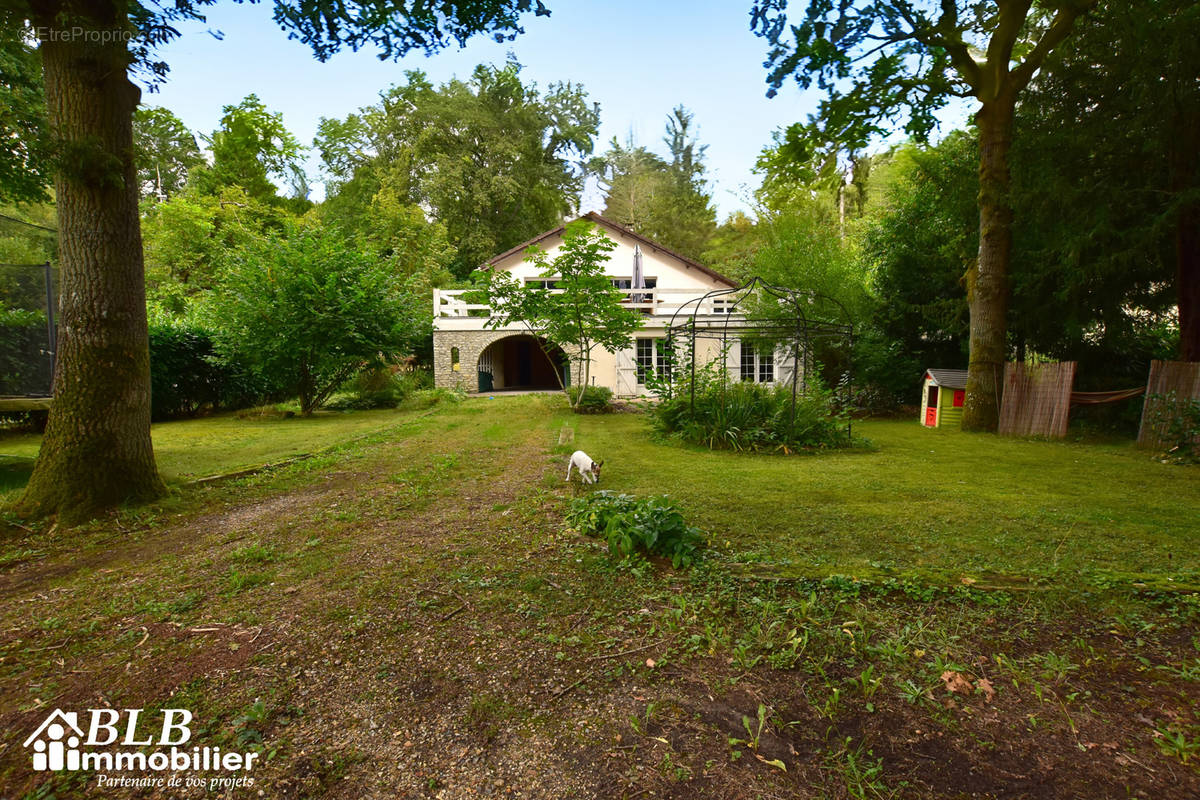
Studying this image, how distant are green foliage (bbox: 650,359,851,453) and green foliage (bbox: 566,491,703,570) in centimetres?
441

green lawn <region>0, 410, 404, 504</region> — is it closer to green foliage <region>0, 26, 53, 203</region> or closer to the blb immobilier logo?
green foliage <region>0, 26, 53, 203</region>

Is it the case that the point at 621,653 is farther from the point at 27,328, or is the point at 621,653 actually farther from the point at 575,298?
the point at 575,298

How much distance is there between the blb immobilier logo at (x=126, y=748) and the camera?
5.76 ft

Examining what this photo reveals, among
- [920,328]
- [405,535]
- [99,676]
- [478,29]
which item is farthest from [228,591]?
[920,328]

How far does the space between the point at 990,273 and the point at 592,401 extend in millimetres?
8578

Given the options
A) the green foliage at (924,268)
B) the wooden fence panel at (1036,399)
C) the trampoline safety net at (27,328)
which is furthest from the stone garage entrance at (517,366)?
the wooden fence panel at (1036,399)

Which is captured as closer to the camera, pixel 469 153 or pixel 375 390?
pixel 375 390

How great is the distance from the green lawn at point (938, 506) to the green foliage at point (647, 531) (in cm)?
41

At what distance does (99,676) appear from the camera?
2211 mm

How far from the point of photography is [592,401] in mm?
13211

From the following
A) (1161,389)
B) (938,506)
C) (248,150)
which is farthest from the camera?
(248,150)

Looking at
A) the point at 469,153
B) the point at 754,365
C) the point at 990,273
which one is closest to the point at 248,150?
the point at 469,153

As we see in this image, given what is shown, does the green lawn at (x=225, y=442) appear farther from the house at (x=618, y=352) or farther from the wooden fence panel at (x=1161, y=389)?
the wooden fence panel at (x=1161, y=389)

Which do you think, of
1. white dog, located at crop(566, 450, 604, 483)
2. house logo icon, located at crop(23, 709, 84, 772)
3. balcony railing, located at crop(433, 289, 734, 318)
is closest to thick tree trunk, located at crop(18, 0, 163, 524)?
house logo icon, located at crop(23, 709, 84, 772)
